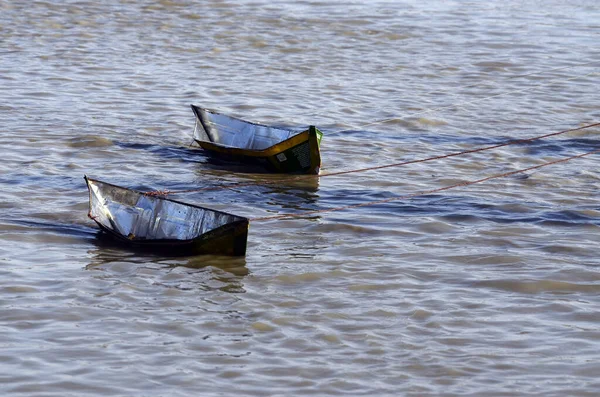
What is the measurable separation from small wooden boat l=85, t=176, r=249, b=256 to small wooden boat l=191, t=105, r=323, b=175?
9.03 ft

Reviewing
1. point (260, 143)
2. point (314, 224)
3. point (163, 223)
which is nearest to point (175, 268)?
point (163, 223)

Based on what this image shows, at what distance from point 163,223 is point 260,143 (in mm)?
3822

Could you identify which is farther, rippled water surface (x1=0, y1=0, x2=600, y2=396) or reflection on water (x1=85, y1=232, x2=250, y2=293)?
reflection on water (x1=85, y1=232, x2=250, y2=293)

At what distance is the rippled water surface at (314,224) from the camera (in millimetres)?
7383

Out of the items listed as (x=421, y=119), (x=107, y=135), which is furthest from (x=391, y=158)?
(x=107, y=135)

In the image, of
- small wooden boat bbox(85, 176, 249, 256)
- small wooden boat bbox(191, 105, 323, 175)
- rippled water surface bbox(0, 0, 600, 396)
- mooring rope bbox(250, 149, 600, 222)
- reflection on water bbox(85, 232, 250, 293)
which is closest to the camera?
rippled water surface bbox(0, 0, 600, 396)

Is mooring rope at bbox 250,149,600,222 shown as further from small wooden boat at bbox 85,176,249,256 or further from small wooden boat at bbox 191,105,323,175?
small wooden boat at bbox 191,105,323,175

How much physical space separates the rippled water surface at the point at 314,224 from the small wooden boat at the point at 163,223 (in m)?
0.15

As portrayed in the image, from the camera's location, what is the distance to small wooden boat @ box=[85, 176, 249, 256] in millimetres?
9281

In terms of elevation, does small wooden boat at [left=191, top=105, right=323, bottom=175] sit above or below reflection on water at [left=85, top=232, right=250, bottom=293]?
above

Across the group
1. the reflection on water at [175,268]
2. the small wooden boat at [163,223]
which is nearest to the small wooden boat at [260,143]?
the small wooden boat at [163,223]

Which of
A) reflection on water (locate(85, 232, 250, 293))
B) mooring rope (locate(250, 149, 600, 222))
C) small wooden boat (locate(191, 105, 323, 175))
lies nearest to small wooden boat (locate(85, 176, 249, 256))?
reflection on water (locate(85, 232, 250, 293))

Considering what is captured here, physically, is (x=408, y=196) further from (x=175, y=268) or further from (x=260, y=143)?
(x=175, y=268)

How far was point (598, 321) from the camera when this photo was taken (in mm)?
8195
